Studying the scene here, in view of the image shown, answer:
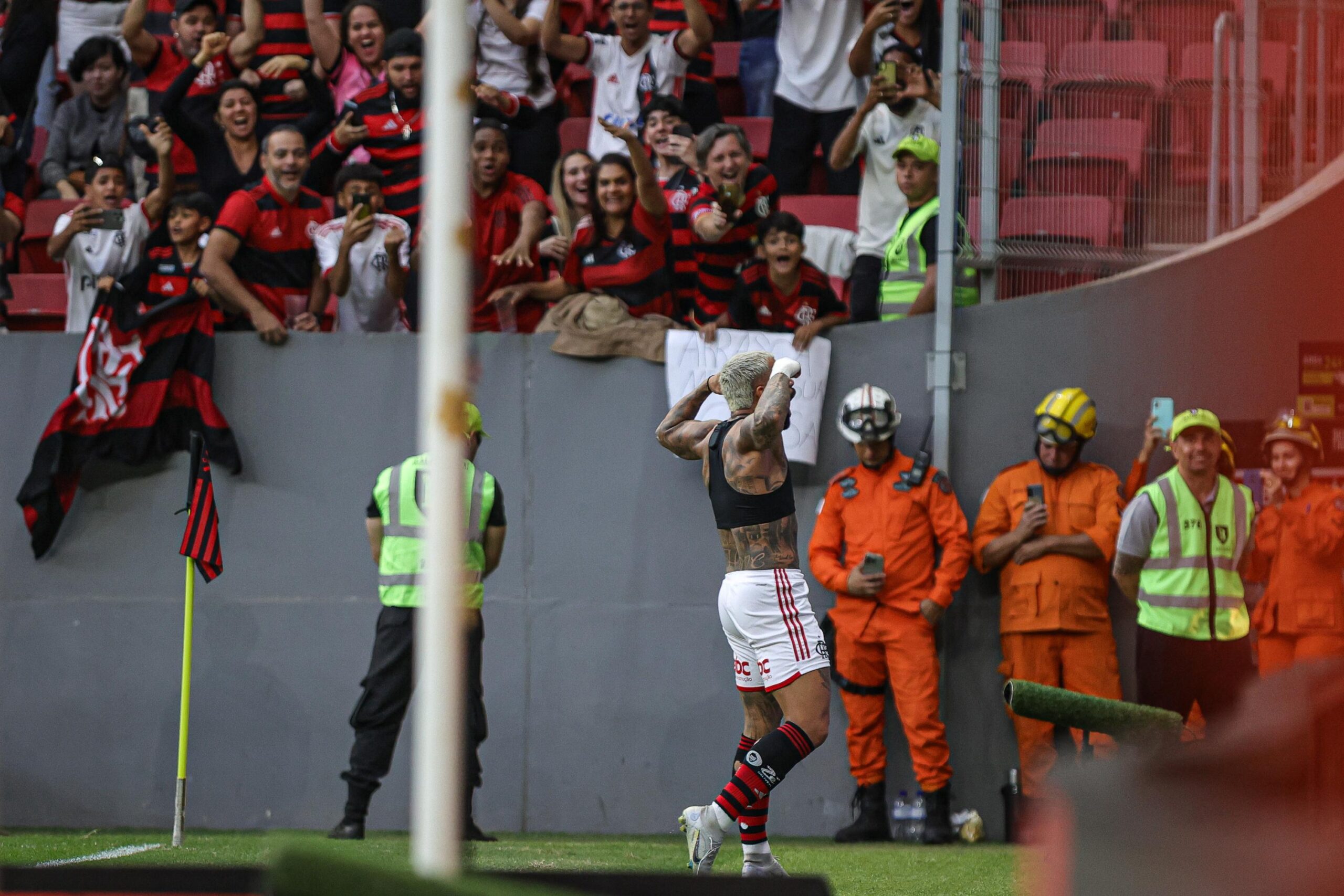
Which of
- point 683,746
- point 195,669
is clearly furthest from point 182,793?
point 683,746

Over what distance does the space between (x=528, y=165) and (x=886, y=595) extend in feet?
12.7

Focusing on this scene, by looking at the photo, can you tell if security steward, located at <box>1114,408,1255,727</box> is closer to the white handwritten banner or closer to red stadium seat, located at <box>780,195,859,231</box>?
the white handwritten banner

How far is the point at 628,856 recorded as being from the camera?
7867 millimetres

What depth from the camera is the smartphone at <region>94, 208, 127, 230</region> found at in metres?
10.2

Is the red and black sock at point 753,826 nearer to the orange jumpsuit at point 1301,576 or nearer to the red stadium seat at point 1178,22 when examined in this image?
the orange jumpsuit at point 1301,576

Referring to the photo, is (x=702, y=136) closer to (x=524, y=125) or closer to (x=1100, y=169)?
(x=524, y=125)

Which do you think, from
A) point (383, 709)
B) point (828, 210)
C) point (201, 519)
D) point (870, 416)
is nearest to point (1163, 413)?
point (870, 416)

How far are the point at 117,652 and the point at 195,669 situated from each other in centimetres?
51

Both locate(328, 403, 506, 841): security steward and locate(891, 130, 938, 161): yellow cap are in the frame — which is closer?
locate(328, 403, 506, 841): security steward

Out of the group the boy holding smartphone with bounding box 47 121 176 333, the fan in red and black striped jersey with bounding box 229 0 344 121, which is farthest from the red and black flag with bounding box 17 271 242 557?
the fan in red and black striped jersey with bounding box 229 0 344 121

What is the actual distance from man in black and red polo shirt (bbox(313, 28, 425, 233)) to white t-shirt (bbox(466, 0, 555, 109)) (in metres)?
0.55

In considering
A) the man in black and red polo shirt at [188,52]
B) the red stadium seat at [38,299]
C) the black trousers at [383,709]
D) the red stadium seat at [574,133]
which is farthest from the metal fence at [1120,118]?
the red stadium seat at [38,299]

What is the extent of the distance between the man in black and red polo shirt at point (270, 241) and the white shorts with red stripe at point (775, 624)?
4.29 m

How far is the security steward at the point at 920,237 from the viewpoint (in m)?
9.61
